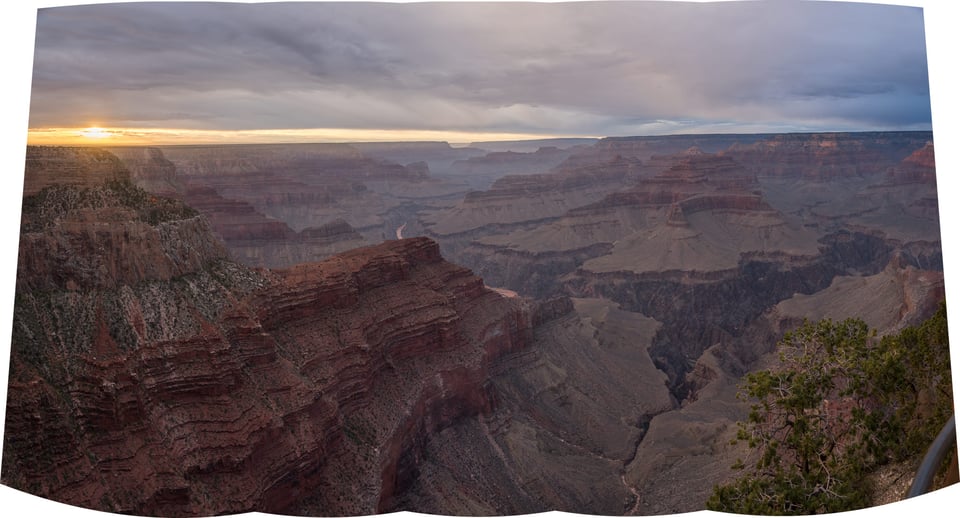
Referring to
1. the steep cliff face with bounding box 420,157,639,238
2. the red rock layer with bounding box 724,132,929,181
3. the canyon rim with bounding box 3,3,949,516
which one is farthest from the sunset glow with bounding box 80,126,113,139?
the red rock layer with bounding box 724,132,929,181

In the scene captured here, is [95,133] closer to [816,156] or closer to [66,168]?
[66,168]

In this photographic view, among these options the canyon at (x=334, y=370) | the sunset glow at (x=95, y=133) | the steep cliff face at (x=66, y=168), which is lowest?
the canyon at (x=334, y=370)

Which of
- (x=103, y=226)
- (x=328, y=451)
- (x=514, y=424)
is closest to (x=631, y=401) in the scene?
(x=514, y=424)

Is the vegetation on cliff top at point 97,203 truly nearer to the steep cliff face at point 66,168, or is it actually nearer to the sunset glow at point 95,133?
the steep cliff face at point 66,168

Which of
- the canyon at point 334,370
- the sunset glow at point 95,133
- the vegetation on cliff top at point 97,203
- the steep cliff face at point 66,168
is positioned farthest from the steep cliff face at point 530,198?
the vegetation on cliff top at point 97,203

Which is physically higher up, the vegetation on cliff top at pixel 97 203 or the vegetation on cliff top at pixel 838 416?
the vegetation on cliff top at pixel 97 203

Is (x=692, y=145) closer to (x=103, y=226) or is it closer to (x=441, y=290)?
(x=441, y=290)

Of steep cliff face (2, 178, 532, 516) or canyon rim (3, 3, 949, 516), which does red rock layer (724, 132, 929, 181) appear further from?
steep cliff face (2, 178, 532, 516)
